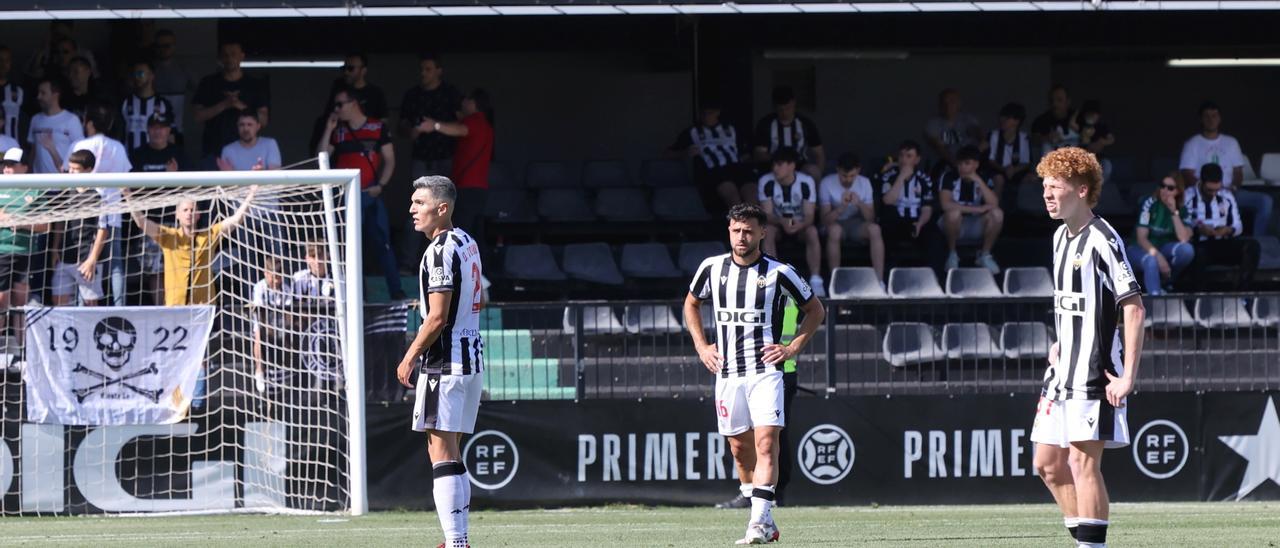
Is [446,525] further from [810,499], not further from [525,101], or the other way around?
[525,101]

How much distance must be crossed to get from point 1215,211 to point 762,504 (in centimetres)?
834

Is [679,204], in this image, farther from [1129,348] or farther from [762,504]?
[1129,348]

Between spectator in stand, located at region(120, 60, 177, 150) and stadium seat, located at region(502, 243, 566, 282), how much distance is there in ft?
10.1

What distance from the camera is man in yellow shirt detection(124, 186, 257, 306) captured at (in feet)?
38.7

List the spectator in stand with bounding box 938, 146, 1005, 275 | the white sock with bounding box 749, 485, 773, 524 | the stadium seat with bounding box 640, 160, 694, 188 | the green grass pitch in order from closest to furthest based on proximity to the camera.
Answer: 1. the white sock with bounding box 749, 485, 773, 524
2. the green grass pitch
3. the spectator in stand with bounding box 938, 146, 1005, 275
4. the stadium seat with bounding box 640, 160, 694, 188

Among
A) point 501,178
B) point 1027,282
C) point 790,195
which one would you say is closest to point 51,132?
point 501,178

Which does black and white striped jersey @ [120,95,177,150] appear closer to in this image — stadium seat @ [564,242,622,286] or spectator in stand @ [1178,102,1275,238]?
stadium seat @ [564,242,622,286]

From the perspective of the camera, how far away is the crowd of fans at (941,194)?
14.7m

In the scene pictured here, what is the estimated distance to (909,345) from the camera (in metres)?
12.3

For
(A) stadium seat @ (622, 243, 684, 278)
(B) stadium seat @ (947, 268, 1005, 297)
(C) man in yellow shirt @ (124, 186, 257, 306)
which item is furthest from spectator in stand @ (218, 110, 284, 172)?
(B) stadium seat @ (947, 268, 1005, 297)

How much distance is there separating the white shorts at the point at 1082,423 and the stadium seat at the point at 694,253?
27.2 ft

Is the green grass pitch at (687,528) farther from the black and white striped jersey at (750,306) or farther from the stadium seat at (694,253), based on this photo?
the stadium seat at (694,253)

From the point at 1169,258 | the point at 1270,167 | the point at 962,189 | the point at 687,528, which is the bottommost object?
the point at 687,528

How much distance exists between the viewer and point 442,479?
24.3 feet
